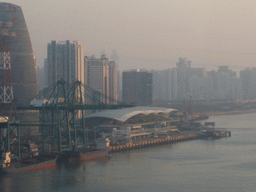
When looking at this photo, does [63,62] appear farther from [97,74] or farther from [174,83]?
[174,83]

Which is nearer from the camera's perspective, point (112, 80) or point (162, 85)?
point (112, 80)

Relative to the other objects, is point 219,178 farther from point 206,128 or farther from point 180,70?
point 180,70

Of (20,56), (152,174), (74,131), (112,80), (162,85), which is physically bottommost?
(152,174)

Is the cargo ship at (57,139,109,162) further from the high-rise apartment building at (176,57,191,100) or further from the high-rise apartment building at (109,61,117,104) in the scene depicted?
the high-rise apartment building at (176,57,191,100)

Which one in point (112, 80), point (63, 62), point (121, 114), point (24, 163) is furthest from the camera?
point (112, 80)

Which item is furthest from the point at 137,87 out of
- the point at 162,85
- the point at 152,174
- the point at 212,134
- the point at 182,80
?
the point at 152,174

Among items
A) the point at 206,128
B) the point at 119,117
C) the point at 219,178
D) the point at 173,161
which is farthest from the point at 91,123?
the point at 219,178
